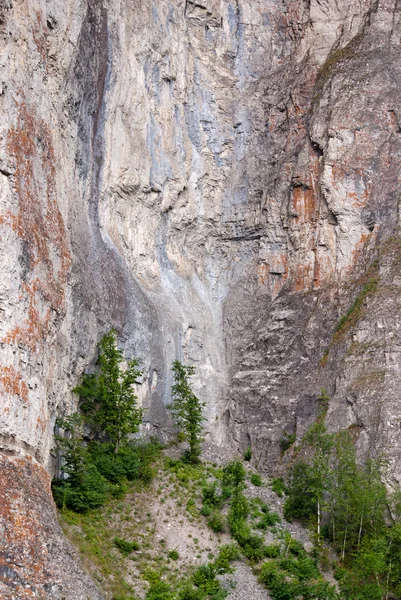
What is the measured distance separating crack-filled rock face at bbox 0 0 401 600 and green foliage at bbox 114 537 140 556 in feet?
12.4

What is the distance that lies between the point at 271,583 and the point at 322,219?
21634 mm

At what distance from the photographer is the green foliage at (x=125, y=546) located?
29.1 m

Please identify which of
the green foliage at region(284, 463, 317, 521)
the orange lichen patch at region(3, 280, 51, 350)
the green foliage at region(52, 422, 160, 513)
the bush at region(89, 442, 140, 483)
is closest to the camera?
the orange lichen patch at region(3, 280, 51, 350)

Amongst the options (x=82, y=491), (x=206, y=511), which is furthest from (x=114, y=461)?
(x=206, y=511)

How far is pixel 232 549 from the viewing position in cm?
3092

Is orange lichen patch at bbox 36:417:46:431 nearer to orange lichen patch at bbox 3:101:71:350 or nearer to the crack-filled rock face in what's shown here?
the crack-filled rock face

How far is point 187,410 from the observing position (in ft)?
126

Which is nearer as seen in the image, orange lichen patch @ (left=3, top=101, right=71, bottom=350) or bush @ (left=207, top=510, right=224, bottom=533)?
orange lichen patch @ (left=3, top=101, right=71, bottom=350)

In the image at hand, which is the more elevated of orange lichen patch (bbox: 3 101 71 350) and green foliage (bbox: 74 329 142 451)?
orange lichen patch (bbox: 3 101 71 350)

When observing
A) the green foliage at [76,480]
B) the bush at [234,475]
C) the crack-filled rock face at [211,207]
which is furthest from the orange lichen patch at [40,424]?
the bush at [234,475]

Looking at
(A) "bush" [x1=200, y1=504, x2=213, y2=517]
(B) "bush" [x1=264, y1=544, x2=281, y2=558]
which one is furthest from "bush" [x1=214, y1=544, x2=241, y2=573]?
(A) "bush" [x1=200, y1=504, x2=213, y2=517]

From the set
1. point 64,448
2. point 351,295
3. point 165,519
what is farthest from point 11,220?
point 351,295

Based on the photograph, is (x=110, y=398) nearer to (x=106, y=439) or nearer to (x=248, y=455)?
(x=106, y=439)

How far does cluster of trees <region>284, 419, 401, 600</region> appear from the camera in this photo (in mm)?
29297
